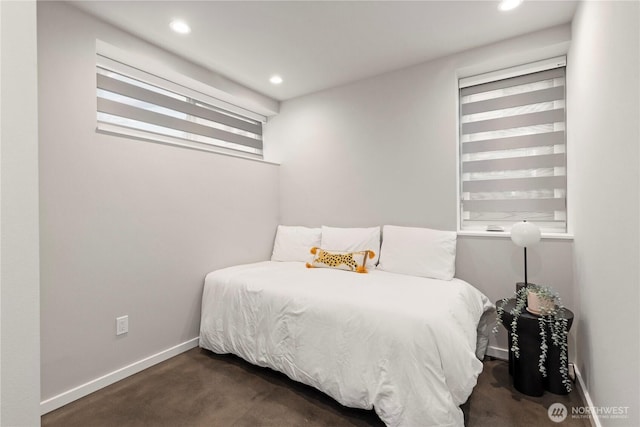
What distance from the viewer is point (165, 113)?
2756 mm

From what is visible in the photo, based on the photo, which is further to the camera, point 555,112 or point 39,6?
point 555,112

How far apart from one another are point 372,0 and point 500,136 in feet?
5.16

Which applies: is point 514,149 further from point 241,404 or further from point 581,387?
point 241,404

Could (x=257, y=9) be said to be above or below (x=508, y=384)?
above

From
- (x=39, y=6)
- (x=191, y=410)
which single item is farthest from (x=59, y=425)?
(x=39, y=6)

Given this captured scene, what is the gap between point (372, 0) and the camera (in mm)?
1924

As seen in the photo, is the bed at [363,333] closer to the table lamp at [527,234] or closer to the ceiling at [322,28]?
the table lamp at [527,234]

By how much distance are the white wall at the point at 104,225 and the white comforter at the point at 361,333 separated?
372mm

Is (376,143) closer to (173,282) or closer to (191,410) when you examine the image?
(173,282)

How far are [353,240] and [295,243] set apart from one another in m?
0.69

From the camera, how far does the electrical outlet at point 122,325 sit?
7.00ft

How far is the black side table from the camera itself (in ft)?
6.05

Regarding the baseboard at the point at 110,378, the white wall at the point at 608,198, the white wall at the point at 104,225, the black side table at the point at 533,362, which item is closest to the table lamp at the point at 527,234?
the white wall at the point at 608,198

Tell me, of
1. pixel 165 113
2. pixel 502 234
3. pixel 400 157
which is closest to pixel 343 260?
pixel 400 157
